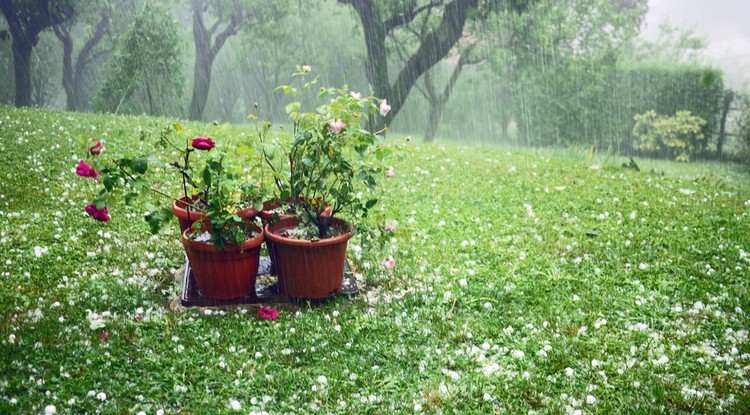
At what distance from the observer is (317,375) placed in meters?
3.04

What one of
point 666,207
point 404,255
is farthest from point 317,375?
point 666,207

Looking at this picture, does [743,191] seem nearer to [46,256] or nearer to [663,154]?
[46,256]

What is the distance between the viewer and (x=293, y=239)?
367cm

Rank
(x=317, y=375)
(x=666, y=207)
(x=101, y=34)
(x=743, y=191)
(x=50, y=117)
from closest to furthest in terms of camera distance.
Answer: (x=317, y=375) < (x=666, y=207) < (x=743, y=191) < (x=50, y=117) < (x=101, y=34)

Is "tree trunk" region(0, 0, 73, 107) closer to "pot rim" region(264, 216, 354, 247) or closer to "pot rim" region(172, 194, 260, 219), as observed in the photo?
"pot rim" region(172, 194, 260, 219)

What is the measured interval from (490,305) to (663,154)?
15.9 m

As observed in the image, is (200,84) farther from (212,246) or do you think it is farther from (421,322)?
(421,322)

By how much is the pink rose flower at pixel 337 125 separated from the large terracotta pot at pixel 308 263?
28.0 inches

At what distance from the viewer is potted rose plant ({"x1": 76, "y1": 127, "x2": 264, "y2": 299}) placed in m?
3.29

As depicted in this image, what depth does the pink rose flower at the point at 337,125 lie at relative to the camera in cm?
359

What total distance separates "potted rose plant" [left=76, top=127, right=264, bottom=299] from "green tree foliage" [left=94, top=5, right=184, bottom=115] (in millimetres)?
13600

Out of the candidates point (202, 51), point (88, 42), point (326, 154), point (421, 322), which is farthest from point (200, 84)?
point (421, 322)

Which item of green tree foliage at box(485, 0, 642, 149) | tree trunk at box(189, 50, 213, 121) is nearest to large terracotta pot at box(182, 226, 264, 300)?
green tree foliage at box(485, 0, 642, 149)

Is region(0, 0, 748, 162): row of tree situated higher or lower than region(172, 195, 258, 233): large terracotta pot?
higher
